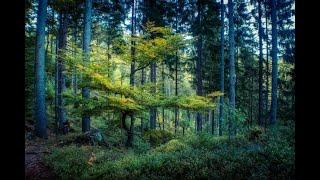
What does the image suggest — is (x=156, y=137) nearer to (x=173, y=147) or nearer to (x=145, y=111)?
(x=145, y=111)

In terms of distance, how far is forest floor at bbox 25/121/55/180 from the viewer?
411 inches

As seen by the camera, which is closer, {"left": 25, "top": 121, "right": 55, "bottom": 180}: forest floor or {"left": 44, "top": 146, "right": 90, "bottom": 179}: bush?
{"left": 44, "top": 146, "right": 90, "bottom": 179}: bush

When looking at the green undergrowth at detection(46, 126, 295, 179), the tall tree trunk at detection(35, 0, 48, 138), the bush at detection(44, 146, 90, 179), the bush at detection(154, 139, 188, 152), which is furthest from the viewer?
the tall tree trunk at detection(35, 0, 48, 138)

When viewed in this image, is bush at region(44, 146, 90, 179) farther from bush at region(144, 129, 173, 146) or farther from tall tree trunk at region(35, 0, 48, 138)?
tall tree trunk at region(35, 0, 48, 138)

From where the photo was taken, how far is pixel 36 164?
37.9ft

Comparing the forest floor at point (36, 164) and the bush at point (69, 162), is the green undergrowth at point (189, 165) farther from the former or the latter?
the forest floor at point (36, 164)

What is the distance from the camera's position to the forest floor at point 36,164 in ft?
34.3

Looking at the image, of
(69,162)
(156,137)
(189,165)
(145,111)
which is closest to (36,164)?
(69,162)

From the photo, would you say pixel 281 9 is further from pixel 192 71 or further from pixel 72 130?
pixel 72 130

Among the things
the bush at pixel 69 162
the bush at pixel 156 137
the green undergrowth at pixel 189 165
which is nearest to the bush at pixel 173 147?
the green undergrowth at pixel 189 165

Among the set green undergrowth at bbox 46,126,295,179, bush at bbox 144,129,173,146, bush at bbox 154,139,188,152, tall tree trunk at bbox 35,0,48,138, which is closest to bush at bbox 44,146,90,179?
green undergrowth at bbox 46,126,295,179

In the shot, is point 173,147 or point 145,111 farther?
point 145,111
